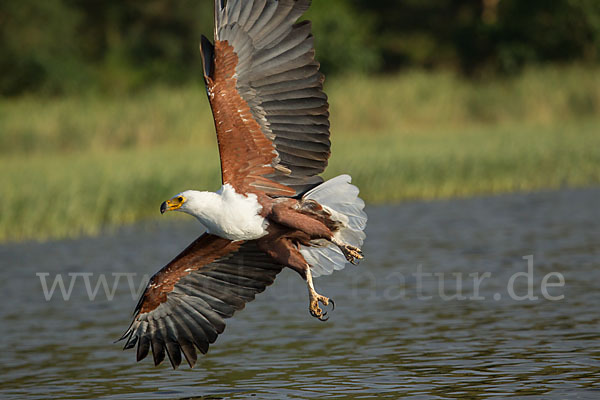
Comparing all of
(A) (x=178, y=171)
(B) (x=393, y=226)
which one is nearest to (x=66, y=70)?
(A) (x=178, y=171)

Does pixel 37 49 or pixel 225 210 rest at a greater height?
pixel 37 49

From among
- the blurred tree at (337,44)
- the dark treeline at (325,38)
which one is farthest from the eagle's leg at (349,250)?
the dark treeline at (325,38)

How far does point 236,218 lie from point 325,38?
21.8 metres

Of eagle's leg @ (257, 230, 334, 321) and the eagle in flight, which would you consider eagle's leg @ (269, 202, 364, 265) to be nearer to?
the eagle in flight

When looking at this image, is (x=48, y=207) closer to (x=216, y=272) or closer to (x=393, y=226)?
(x=393, y=226)

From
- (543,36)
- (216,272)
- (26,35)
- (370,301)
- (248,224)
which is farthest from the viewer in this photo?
(26,35)

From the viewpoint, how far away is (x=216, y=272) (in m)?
6.94

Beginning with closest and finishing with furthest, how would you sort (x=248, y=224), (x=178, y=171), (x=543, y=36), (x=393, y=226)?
(x=248, y=224) < (x=393, y=226) < (x=178, y=171) < (x=543, y=36)

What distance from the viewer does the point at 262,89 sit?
6.52 meters

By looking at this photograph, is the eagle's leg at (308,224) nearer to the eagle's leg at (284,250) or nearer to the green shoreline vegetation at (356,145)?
the eagle's leg at (284,250)

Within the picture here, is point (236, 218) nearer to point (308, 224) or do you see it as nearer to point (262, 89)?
point (308, 224)


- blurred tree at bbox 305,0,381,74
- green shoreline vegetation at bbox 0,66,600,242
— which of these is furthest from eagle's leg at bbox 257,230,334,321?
blurred tree at bbox 305,0,381,74

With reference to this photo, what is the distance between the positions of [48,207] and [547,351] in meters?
7.51

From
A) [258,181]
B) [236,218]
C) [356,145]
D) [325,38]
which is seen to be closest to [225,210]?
[236,218]
